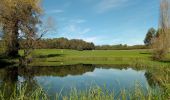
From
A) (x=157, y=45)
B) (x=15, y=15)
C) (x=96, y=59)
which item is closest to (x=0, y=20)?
(x=15, y=15)

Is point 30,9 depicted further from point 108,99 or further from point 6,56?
point 108,99

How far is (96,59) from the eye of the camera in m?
50.3

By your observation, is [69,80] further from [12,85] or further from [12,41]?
[12,41]

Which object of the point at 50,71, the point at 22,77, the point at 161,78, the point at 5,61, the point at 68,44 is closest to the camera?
the point at 161,78

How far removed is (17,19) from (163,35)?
18.8m

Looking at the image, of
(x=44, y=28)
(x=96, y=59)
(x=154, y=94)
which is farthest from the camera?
(x=96, y=59)

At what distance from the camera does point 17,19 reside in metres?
42.4

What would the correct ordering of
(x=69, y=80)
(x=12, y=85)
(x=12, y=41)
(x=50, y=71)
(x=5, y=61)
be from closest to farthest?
(x=12, y=85)
(x=69, y=80)
(x=50, y=71)
(x=5, y=61)
(x=12, y=41)

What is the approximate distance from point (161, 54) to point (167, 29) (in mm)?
3298

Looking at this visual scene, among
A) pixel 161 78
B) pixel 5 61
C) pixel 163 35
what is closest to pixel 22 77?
pixel 161 78

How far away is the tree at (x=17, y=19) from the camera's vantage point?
134 ft

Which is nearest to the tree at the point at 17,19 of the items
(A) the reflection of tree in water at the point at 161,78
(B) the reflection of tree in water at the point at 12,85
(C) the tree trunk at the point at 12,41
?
(C) the tree trunk at the point at 12,41

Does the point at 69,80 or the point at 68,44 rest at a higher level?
the point at 68,44

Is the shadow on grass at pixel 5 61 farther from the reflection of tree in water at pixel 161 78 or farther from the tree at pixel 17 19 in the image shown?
the reflection of tree in water at pixel 161 78
